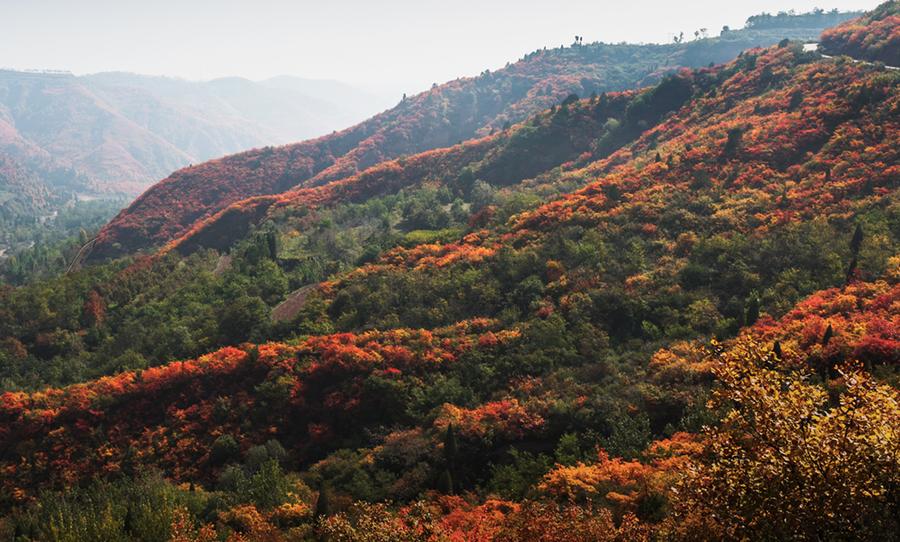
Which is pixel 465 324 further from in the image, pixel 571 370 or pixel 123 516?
pixel 123 516

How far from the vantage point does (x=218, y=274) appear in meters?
88.8

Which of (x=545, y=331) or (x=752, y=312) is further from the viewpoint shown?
(x=545, y=331)

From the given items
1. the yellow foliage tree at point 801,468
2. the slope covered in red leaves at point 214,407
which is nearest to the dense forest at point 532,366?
the yellow foliage tree at point 801,468

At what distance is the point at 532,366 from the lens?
42.7m

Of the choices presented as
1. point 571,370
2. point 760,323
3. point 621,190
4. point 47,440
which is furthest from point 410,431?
point 621,190

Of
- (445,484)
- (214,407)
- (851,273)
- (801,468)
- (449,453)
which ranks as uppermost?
(801,468)

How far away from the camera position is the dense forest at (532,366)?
48.8ft

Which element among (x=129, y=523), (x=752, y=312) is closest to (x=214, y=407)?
(x=129, y=523)

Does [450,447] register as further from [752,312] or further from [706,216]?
[706,216]

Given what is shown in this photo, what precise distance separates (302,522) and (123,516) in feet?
32.9

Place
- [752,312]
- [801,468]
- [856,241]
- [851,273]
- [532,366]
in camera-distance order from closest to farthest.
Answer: [801,468] → [752,312] → [851,273] → [532,366] → [856,241]

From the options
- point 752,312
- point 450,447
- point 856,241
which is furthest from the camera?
point 856,241

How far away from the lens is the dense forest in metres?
14.9

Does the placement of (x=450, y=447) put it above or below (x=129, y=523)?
below
